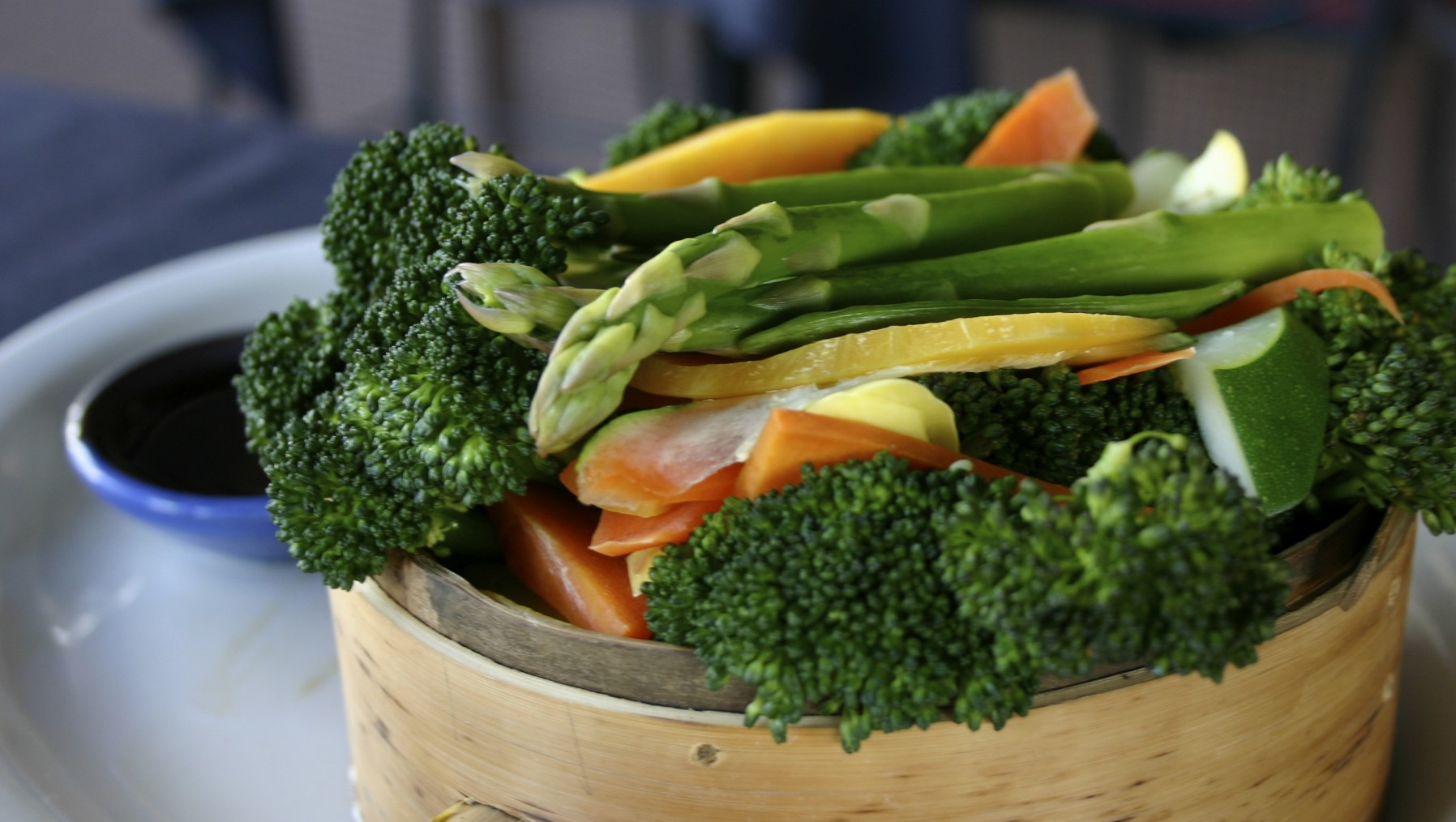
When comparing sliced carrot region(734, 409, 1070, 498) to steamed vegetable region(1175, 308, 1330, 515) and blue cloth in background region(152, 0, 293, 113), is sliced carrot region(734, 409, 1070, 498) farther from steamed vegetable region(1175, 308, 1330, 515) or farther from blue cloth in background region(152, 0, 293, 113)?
blue cloth in background region(152, 0, 293, 113)

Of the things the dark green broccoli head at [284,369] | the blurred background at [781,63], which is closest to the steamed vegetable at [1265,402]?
the dark green broccoli head at [284,369]

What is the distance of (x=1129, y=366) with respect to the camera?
3.58ft

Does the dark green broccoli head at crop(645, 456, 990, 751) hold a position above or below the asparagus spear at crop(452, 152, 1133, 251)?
below

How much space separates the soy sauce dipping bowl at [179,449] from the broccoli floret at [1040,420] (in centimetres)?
93

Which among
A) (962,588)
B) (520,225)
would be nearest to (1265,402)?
(962,588)

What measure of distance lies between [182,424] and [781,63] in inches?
92.6

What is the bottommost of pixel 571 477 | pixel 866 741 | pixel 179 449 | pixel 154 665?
pixel 154 665

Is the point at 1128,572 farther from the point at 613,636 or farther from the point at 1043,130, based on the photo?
the point at 1043,130

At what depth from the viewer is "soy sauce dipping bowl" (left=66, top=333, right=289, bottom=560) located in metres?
1.58

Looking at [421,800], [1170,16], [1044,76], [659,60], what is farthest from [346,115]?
[421,800]

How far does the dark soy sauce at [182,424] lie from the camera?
67.1 inches

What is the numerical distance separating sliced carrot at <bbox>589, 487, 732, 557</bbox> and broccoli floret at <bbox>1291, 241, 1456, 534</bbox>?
57cm

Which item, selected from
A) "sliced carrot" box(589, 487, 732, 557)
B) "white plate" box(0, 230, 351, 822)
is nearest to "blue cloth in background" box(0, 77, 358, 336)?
"white plate" box(0, 230, 351, 822)

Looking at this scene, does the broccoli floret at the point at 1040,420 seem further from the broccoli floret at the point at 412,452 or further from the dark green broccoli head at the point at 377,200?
the dark green broccoli head at the point at 377,200
